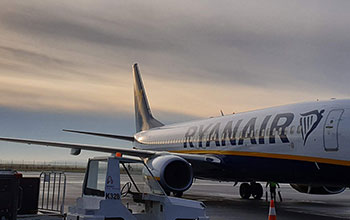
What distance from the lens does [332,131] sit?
1193 centimetres

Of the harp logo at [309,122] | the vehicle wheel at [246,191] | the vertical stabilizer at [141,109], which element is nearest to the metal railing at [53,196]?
the harp logo at [309,122]

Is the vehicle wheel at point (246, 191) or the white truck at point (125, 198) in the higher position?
the vehicle wheel at point (246, 191)

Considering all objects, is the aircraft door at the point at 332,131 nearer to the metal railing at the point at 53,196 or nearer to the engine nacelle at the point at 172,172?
the engine nacelle at the point at 172,172

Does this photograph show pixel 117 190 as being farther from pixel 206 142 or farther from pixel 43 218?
pixel 206 142

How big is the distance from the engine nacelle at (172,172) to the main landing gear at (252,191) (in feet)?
18.2

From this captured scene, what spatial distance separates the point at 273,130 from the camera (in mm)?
14000

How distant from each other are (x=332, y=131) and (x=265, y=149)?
258cm

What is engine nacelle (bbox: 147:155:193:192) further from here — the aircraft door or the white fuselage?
the aircraft door

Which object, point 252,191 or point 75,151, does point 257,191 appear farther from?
point 75,151

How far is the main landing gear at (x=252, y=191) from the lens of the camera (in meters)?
19.5

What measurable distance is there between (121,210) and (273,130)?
8546 millimetres

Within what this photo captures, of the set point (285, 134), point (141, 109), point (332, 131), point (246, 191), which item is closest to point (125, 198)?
point (332, 131)

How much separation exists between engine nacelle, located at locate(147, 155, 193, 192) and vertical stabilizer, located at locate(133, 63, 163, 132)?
37.5ft

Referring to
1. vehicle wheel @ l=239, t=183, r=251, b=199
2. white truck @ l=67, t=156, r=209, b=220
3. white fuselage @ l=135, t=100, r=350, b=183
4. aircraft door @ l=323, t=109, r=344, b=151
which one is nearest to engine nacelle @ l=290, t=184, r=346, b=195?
vehicle wheel @ l=239, t=183, r=251, b=199
